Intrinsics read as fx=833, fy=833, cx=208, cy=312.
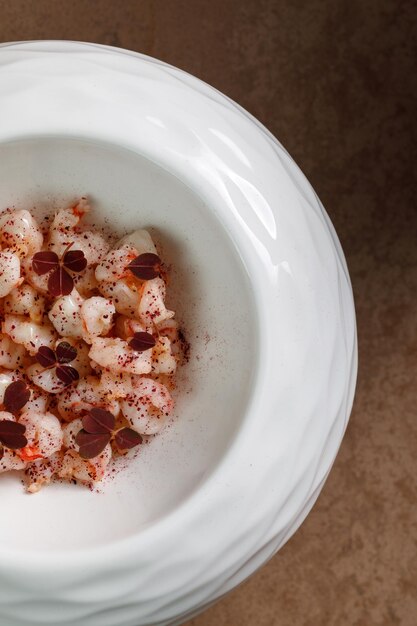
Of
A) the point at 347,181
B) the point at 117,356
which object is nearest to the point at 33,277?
the point at 117,356

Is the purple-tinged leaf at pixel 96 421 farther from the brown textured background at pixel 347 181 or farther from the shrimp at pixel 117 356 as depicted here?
Answer: the brown textured background at pixel 347 181

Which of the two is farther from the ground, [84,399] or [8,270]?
[8,270]

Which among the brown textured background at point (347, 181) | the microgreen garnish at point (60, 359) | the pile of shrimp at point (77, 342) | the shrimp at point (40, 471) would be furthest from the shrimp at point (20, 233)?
the brown textured background at point (347, 181)

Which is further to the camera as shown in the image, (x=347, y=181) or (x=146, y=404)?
(x=347, y=181)

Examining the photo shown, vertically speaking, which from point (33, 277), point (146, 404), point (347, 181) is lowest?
point (146, 404)

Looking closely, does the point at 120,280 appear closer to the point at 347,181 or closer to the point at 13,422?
the point at 13,422

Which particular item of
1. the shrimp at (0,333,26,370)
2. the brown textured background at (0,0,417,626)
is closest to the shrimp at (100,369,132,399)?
the shrimp at (0,333,26,370)

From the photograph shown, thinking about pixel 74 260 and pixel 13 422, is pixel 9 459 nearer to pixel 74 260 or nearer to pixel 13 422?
pixel 13 422
